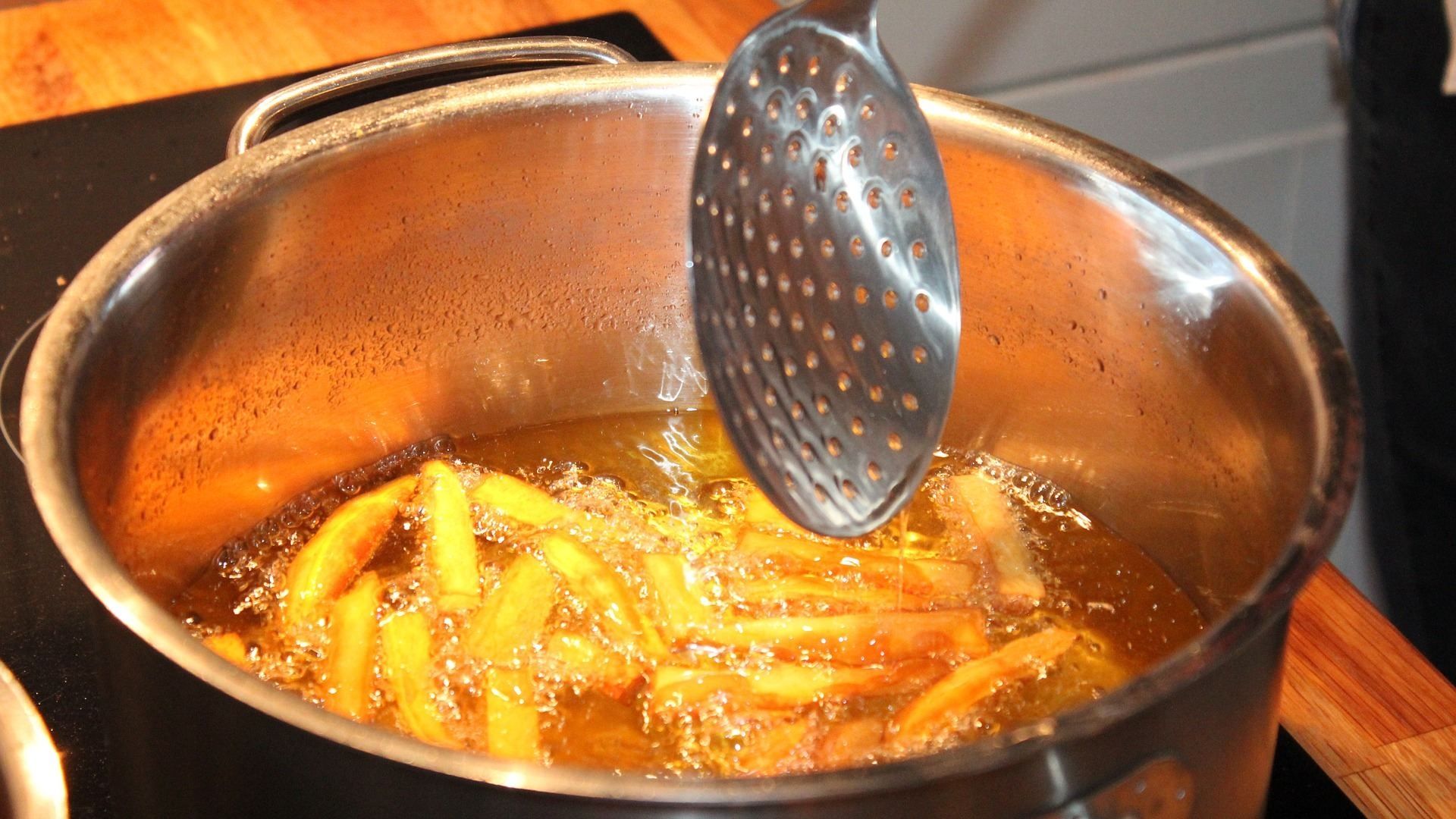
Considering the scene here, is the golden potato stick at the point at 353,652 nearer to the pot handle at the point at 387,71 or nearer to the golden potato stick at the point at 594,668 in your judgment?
the golden potato stick at the point at 594,668

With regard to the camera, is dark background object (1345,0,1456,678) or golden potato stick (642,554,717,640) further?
dark background object (1345,0,1456,678)

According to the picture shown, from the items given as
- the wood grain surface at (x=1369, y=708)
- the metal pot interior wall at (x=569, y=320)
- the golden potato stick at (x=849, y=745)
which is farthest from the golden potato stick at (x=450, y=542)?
the wood grain surface at (x=1369, y=708)

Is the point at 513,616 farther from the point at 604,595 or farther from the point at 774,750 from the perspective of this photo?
the point at 774,750

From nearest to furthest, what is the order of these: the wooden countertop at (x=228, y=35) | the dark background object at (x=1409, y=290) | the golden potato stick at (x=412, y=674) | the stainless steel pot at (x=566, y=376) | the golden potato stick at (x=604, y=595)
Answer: the stainless steel pot at (x=566, y=376)
the golden potato stick at (x=412, y=674)
the golden potato stick at (x=604, y=595)
the wooden countertop at (x=228, y=35)
the dark background object at (x=1409, y=290)

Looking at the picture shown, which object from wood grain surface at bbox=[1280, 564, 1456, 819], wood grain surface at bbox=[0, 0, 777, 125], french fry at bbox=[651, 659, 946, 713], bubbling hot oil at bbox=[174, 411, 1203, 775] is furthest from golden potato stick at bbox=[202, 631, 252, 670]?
wood grain surface at bbox=[0, 0, 777, 125]

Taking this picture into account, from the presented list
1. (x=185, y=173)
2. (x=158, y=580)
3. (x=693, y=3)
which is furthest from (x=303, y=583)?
(x=693, y=3)

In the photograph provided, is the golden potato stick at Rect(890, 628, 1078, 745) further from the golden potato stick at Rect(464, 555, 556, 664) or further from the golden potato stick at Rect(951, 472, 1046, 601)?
the golden potato stick at Rect(464, 555, 556, 664)

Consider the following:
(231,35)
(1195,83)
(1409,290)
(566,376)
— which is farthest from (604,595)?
(1195,83)
